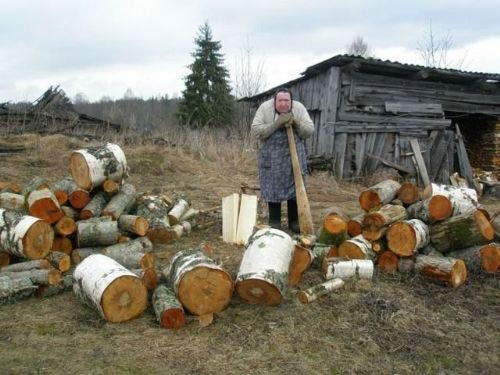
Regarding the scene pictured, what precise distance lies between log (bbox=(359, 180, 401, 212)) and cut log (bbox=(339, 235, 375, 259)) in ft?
1.83

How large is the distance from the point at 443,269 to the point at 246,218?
2266mm

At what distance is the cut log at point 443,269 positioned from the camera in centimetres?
392

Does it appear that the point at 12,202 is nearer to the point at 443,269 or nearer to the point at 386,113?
the point at 443,269

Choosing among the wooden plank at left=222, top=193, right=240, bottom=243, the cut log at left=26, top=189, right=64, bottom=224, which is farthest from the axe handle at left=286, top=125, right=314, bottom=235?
the cut log at left=26, top=189, right=64, bottom=224

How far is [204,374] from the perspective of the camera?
8.57 feet

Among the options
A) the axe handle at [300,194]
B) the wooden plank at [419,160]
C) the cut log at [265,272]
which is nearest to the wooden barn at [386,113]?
the wooden plank at [419,160]

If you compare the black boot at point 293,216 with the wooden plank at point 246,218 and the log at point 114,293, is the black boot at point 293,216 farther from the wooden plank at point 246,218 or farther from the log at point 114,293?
the log at point 114,293

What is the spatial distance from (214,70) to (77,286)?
84.1ft

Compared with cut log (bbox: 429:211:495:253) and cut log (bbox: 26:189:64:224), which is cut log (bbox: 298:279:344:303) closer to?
cut log (bbox: 429:211:495:253)

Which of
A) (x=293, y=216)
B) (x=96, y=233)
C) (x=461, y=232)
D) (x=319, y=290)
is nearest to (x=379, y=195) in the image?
(x=461, y=232)

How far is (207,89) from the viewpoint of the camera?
2761cm

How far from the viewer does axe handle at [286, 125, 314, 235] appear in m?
4.96

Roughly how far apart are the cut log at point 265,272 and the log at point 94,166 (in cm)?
217

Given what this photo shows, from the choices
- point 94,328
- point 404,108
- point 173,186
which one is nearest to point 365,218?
point 94,328
